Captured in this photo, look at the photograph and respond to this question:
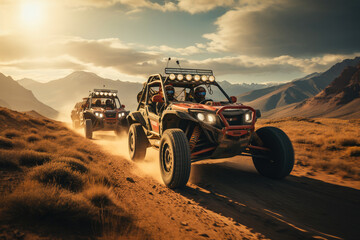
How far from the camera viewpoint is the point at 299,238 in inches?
117

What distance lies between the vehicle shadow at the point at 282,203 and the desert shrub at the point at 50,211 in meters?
2.08

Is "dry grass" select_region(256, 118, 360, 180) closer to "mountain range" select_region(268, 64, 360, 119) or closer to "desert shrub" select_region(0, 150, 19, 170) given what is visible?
"desert shrub" select_region(0, 150, 19, 170)

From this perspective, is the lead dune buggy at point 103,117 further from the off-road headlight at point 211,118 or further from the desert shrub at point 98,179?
the off-road headlight at point 211,118

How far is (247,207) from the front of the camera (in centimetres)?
395

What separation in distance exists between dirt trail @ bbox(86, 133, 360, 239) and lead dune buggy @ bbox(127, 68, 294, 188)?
0.45m

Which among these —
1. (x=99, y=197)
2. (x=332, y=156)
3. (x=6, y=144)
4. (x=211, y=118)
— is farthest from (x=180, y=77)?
(x=332, y=156)

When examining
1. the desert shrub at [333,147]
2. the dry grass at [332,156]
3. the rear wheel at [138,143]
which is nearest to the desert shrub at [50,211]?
the rear wheel at [138,143]

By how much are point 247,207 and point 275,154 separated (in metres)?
1.95

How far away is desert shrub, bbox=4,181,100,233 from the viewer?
2520 mm

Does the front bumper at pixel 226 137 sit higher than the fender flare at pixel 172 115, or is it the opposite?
the fender flare at pixel 172 115

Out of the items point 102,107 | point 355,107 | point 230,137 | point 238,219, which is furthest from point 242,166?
point 355,107

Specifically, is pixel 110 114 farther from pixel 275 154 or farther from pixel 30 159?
pixel 275 154

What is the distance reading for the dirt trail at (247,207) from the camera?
312cm

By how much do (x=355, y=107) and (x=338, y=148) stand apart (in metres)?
168
